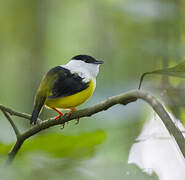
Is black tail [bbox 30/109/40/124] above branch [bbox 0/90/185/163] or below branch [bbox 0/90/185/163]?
below

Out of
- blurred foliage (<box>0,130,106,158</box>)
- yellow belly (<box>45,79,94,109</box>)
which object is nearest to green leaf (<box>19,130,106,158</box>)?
blurred foliage (<box>0,130,106,158</box>)

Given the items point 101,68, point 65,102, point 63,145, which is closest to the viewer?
point 63,145

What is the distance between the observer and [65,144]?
0.24m

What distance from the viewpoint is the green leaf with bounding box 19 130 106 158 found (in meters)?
0.23

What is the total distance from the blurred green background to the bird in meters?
0.02

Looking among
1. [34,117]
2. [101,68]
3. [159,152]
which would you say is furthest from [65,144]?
[101,68]

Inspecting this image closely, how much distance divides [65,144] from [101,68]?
1.74ft

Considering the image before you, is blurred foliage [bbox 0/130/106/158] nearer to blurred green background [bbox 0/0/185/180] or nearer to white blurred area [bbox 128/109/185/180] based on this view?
blurred green background [bbox 0/0/185/180]

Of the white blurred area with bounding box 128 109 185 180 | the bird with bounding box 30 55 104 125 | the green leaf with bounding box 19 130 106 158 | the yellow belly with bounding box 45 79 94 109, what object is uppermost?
the green leaf with bounding box 19 130 106 158

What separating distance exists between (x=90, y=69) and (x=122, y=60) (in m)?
0.31

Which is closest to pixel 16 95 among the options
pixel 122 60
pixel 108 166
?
pixel 122 60

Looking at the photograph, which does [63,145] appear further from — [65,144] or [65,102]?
[65,102]

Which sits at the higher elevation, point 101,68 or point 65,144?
point 65,144

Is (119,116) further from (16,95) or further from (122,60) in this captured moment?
(16,95)
